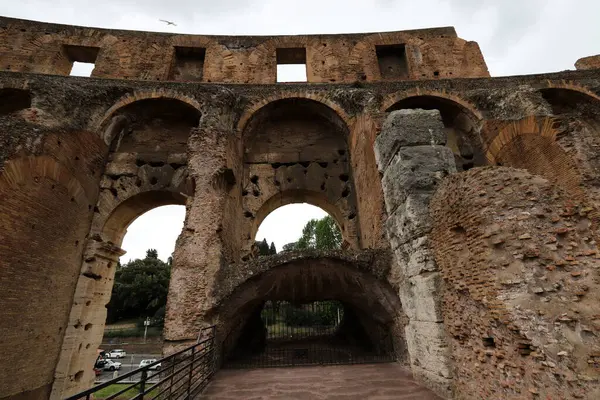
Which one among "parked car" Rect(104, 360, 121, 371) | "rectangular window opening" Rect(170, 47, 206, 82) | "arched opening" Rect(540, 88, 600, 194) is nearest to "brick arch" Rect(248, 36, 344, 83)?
"rectangular window opening" Rect(170, 47, 206, 82)

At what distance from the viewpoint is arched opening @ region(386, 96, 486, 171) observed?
8234mm

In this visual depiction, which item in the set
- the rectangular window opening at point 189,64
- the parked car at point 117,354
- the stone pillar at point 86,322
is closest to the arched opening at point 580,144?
the stone pillar at point 86,322

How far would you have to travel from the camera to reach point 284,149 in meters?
8.95

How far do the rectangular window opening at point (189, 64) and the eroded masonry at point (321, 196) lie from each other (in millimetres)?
112

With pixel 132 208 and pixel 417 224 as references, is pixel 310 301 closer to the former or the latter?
pixel 417 224

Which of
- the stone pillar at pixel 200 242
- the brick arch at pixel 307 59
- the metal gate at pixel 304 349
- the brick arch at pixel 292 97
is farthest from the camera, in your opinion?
the brick arch at pixel 307 59

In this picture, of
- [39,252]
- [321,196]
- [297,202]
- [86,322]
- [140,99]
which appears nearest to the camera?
[39,252]

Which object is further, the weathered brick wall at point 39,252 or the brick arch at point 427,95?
the brick arch at point 427,95

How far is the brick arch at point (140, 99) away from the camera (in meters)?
7.80

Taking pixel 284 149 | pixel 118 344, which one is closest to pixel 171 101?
pixel 284 149

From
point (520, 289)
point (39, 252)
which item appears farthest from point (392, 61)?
point (39, 252)

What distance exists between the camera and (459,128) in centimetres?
877

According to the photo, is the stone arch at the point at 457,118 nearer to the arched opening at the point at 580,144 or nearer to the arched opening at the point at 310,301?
the arched opening at the point at 580,144

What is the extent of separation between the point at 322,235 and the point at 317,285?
2078cm
